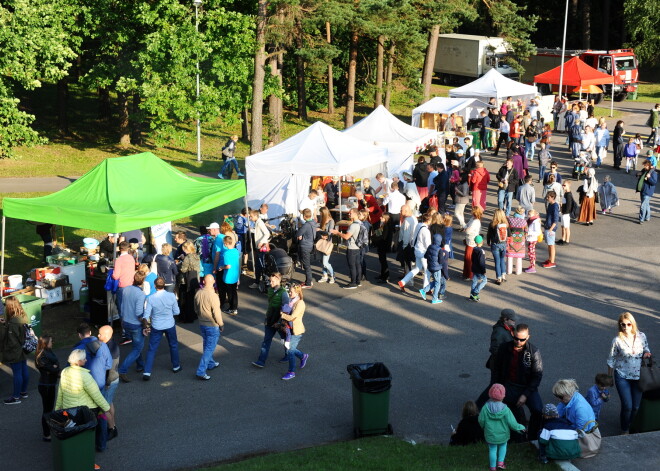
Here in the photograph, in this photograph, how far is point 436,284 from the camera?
564 inches

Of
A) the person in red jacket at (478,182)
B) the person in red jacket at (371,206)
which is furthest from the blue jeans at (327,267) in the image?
the person in red jacket at (478,182)

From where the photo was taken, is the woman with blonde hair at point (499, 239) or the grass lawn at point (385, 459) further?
the woman with blonde hair at point (499, 239)

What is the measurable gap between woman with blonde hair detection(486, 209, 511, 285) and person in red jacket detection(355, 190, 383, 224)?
3.22 metres

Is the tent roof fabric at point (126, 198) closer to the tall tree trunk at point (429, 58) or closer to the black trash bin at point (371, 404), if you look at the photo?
the black trash bin at point (371, 404)

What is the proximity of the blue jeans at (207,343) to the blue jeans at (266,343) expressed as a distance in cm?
72

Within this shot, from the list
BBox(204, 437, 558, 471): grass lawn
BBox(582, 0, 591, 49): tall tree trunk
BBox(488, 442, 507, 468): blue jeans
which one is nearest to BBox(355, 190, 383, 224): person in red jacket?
BBox(204, 437, 558, 471): grass lawn

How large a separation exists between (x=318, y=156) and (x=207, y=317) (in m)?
7.53

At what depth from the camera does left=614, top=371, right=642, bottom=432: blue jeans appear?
9602mm

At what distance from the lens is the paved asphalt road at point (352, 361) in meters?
9.79

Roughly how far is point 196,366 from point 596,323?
6577 mm

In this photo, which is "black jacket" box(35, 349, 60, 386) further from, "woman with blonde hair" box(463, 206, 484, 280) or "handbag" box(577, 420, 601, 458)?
"woman with blonde hair" box(463, 206, 484, 280)

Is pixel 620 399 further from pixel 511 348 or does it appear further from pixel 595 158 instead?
pixel 595 158

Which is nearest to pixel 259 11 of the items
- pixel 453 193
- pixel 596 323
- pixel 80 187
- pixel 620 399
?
pixel 453 193

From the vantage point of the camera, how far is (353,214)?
14.8m
